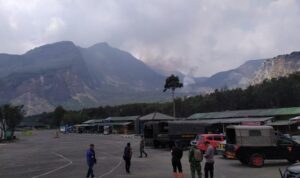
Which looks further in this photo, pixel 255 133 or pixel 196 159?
pixel 255 133

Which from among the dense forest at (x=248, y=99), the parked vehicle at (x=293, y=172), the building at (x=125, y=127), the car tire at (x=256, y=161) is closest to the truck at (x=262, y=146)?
the car tire at (x=256, y=161)

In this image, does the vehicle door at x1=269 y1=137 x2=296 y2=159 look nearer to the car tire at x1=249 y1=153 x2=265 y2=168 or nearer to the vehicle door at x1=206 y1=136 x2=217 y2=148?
the car tire at x1=249 y1=153 x2=265 y2=168

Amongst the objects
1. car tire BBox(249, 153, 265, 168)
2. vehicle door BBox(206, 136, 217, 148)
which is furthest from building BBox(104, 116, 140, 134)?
car tire BBox(249, 153, 265, 168)

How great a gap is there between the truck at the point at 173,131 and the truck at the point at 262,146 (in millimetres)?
19413

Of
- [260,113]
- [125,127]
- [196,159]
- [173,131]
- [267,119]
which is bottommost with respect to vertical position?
[196,159]

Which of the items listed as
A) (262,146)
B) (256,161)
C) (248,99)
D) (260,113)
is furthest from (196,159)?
(248,99)

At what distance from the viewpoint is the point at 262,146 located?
2562 cm

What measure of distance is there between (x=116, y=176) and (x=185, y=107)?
369 feet

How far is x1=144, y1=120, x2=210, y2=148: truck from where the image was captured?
45.9m

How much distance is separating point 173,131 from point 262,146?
67.5ft

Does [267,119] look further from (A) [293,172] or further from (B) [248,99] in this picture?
(A) [293,172]

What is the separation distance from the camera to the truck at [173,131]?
4594 centimetres

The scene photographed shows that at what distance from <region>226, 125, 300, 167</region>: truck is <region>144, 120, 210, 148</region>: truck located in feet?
63.7

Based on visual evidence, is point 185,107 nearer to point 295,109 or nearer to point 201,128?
point 295,109
